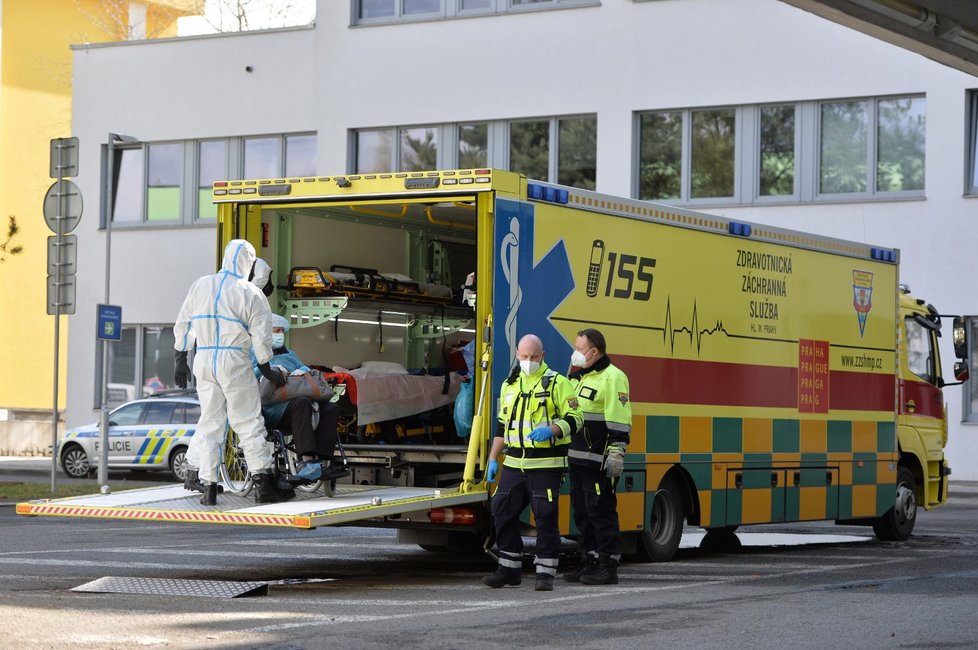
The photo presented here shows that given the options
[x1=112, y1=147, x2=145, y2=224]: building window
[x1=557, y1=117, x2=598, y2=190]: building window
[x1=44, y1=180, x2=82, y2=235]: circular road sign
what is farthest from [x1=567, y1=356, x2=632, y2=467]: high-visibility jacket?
[x1=112, y1=147, x2=145, y2=224]: building window

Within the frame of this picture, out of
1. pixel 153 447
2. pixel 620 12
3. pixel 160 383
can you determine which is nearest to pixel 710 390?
pixel 153 447

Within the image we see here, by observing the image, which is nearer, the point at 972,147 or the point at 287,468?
the point at 287,468

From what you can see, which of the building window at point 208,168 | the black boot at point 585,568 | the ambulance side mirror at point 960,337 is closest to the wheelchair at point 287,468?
the black boot at point 585,568

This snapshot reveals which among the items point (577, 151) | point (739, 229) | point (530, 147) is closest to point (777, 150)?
point (577, 151)

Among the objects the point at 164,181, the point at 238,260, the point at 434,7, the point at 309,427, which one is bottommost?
the point at 309,427

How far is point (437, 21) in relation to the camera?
31.3 m

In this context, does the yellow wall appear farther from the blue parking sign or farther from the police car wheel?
the blue parking sign

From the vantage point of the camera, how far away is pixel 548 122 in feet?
100

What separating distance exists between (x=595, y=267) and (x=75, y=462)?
17.1 metres

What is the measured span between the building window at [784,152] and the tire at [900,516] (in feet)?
37.3

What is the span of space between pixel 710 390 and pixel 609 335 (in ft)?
5.10

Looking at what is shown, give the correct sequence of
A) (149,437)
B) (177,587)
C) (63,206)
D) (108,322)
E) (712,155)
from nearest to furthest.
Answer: (177,587)
(63,206)
(108,322)
(149,437)
(712,155)

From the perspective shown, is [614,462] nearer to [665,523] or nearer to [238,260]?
[665,523]

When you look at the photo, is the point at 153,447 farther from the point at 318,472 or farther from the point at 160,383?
the point at 318,472
